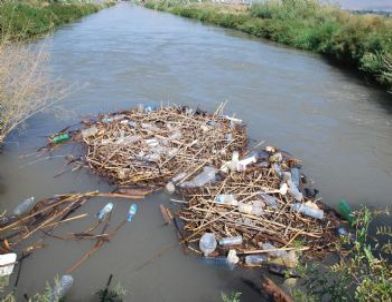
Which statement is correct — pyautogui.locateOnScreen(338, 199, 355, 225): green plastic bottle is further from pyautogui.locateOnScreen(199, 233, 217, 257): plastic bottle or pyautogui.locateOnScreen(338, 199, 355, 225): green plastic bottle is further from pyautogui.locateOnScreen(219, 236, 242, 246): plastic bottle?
pyautogui.locateOnScreen(199, 233, 217, 257): plastic bottle

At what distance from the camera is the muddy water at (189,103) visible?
5.10m

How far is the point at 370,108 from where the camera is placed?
12383 mm

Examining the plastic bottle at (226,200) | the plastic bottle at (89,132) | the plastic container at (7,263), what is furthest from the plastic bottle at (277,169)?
the plastic container at (7,263)

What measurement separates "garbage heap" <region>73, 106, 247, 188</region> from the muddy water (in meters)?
0.41

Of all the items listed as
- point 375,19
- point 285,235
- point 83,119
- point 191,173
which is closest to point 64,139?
point 83,119

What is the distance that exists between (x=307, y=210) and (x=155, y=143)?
10.0 feet

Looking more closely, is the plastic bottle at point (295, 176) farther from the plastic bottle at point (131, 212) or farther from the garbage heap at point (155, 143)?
the plastic bottle at point (131, 212)

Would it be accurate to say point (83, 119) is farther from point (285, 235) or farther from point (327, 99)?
point (327, 99)

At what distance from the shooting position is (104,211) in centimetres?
611

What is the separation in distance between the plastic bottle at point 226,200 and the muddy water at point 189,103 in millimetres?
813

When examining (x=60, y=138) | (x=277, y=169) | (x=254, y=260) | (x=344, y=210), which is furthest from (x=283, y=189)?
(x=60, y=138)

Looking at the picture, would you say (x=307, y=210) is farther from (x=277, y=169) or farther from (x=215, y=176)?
(x=215, y=176)

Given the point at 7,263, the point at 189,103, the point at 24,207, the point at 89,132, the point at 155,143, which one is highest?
the point at 155,143

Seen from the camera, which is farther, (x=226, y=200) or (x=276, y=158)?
(x=276, y=158)
